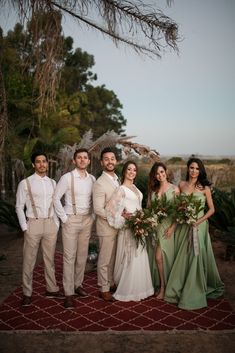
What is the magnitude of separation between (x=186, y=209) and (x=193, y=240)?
47cm

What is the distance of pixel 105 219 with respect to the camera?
4.86 meters

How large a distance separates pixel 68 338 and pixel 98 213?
5.18ft

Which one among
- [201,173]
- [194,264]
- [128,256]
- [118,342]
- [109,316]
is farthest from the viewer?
[201,173]

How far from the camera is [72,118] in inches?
916

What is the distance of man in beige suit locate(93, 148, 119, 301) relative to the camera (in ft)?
15.9

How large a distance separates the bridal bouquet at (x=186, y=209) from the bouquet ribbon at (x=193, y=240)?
0.48ft

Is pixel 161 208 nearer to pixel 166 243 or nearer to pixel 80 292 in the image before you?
pixel 166 243

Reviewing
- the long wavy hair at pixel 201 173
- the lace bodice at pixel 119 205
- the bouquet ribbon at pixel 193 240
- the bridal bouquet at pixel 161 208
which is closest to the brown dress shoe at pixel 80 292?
the lace bodice at pixel 119 205

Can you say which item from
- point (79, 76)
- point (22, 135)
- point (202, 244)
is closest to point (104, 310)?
point (202, 244)

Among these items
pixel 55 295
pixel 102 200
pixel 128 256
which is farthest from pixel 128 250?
pixel 55 295

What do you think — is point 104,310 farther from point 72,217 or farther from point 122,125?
point 122,125

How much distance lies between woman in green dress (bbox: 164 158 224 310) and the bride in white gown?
1.26ft

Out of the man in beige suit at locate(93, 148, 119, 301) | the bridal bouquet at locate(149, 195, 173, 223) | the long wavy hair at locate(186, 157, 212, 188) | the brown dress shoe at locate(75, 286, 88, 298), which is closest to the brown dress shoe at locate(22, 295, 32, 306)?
the brown dress shoe at locate(75, 286, 88, 298)

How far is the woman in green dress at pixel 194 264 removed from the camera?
4734 millimetres
